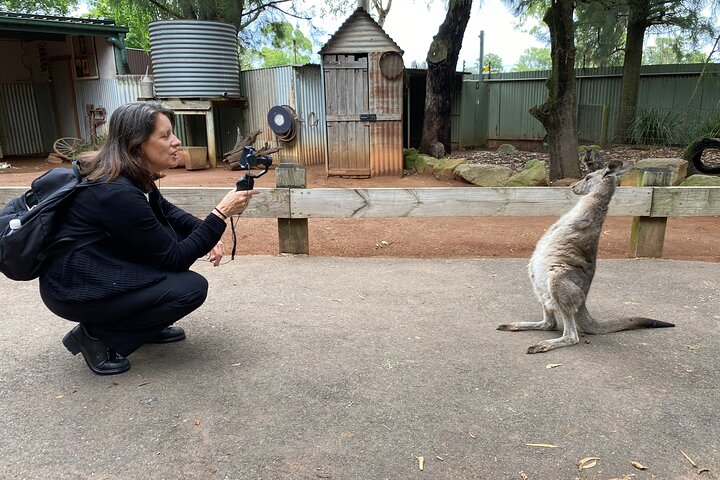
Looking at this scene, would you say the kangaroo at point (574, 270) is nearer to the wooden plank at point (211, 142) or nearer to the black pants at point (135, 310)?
the black pants at point (135, 310)

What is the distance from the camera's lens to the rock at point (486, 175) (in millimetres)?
10961

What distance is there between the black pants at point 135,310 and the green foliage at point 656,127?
653 inches

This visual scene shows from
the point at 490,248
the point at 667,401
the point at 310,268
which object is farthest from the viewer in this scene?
the point at 490,248

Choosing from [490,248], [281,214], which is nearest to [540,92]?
[490,248]

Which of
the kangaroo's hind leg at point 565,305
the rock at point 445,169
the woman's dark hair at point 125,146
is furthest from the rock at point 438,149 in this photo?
the woman's dark hair at point 125,146

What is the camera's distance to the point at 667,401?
2863 mm

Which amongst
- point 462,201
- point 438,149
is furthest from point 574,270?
point 438,149

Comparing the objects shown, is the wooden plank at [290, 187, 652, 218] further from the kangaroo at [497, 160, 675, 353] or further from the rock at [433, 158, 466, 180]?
the rock at [433, 158, 466, 180]

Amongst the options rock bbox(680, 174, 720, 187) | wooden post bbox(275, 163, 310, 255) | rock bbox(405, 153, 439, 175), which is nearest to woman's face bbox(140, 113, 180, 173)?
wooden post bbox(275, 163, 310, 255)

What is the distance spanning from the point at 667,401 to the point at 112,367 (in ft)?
10.0

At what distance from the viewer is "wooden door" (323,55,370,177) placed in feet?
39.0

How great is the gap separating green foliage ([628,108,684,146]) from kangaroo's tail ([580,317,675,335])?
566 inches

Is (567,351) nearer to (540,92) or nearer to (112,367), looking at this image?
(112,367)

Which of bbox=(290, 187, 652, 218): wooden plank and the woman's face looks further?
bbox=(290, 187, 652, 218): wooden plank
